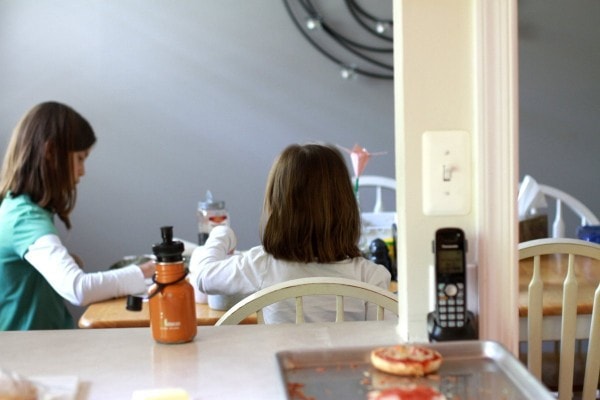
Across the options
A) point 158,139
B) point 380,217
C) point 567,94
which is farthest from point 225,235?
point 567,94

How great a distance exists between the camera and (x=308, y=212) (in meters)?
1.88

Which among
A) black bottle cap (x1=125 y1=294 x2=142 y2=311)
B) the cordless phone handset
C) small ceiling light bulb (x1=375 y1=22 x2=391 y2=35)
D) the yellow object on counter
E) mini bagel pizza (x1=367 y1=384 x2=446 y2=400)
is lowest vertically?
the yellow object on counter

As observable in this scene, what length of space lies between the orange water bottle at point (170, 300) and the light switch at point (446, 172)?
0.36m

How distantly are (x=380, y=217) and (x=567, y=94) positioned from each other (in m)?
1.27

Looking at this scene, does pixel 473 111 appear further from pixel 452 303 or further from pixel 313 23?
pixel 313 23

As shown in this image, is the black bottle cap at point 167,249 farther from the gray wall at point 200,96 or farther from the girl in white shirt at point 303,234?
the gray wall at point 200,96

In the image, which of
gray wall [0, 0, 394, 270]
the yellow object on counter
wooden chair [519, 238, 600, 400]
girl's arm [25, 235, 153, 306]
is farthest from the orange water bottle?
gray wall [0, 0, 394, 270]

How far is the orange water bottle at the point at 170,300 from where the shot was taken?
3.84ft

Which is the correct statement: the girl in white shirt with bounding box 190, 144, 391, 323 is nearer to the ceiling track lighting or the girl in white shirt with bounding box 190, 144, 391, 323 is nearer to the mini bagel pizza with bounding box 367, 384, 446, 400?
the mini bagel pizza with bounding box 367, 384, 446, 400

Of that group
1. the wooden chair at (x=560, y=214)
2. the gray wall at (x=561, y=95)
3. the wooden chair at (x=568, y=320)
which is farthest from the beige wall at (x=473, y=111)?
the gray wall at (x=561, y=95)

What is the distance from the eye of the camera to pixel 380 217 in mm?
2756

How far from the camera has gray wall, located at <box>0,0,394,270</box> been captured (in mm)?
3393

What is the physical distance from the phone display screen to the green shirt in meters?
1.30

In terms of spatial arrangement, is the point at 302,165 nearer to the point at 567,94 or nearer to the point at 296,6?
the point at 296,6
